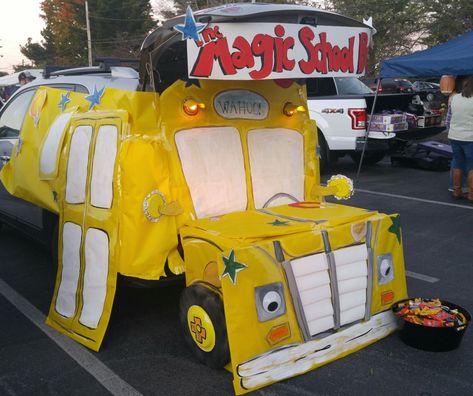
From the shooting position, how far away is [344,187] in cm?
424

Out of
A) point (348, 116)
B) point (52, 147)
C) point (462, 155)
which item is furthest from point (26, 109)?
point (462, 155)

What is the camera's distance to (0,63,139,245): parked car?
14.4 feet

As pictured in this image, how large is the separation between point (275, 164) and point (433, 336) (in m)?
1.67

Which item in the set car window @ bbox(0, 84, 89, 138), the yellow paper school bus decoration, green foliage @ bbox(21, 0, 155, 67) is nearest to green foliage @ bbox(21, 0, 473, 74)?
green foliage @ bbox(21, 0, 155, 67)

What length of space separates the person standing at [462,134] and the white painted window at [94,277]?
18.8 feet

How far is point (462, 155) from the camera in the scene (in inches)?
300

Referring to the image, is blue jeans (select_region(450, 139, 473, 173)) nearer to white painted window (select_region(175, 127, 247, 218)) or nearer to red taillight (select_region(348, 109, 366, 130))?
red taillight (select_region(348, 109, 366, 130))

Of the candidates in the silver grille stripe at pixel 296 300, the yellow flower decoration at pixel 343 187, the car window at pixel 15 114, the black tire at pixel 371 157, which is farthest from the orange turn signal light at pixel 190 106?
the black tire at pixel 371 157

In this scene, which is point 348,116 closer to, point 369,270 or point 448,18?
point 369,270

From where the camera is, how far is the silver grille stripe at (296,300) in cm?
304

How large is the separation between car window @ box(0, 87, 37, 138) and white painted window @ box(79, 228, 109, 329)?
222 cm

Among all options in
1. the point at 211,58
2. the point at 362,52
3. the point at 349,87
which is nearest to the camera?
the point at 211,58

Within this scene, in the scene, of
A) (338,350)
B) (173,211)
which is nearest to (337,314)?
(338,350)

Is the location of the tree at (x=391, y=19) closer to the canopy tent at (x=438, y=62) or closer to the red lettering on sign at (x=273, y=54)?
the canopy tent at (x=438, y=62)
